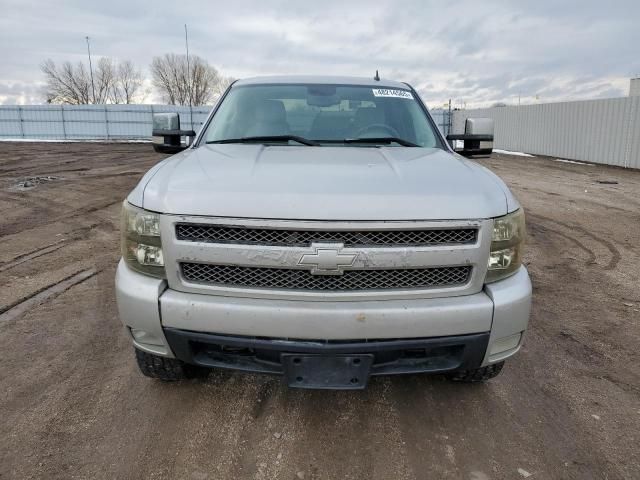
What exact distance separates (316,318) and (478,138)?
7.66ft

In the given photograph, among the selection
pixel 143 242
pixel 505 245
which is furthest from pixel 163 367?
pixel 505 245

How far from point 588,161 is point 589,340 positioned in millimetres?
17652

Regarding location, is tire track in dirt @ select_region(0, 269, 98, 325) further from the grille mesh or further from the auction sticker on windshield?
the auction sticker on windshield

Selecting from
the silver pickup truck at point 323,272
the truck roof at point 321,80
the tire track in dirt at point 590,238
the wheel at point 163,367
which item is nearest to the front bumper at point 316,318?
the silver pickup truck at point 323,272

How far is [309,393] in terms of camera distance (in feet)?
9.21

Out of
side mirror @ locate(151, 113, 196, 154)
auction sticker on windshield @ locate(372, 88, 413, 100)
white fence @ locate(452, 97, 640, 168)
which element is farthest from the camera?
white fence @ locate(452, 97, 640, 168)

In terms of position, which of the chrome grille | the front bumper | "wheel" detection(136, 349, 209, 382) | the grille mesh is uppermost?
the chrome grille

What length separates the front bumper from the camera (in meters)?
2.08

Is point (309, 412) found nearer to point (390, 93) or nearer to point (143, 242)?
point (143, 242)

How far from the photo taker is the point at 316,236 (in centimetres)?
210

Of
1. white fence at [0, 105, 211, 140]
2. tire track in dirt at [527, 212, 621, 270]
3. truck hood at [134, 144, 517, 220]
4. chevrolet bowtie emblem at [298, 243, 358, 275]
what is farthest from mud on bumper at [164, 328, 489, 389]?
white fence at [0, 105, 211, 140]

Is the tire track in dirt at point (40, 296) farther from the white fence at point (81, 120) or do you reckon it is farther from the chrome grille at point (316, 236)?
the white fence at point (81, 120)

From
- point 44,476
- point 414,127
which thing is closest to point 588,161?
point 414,127

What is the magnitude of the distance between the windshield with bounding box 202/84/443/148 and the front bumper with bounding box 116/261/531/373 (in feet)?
4.59
